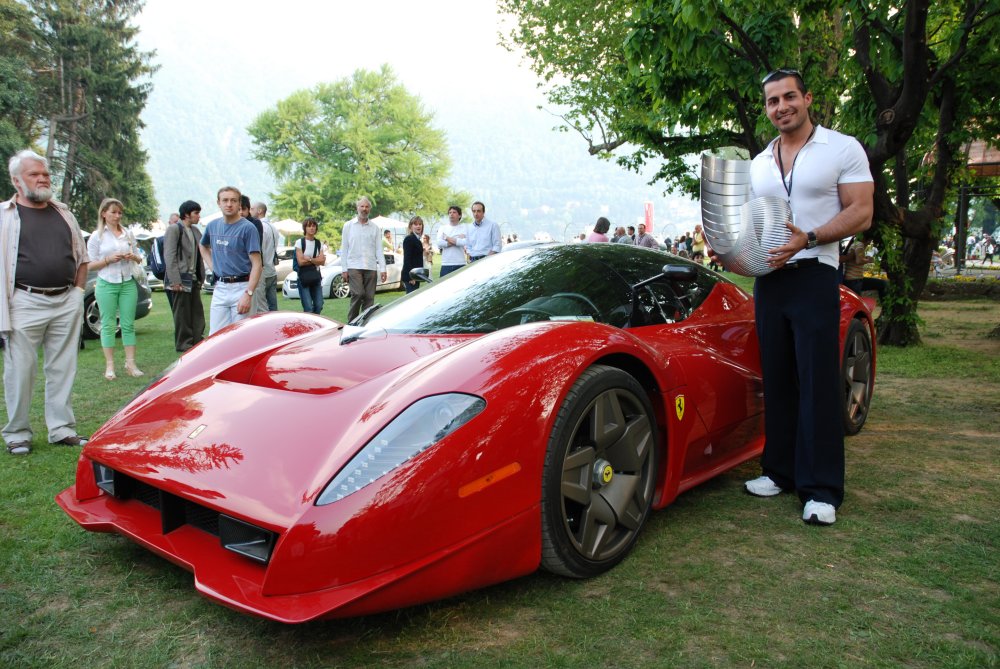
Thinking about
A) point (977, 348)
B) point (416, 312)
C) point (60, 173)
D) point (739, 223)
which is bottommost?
point (977, 348)

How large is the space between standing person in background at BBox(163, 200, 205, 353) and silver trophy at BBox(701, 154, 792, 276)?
6122 millimetres

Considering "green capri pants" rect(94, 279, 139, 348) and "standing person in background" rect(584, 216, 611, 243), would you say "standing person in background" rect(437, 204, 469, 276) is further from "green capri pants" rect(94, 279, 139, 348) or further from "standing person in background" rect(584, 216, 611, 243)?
"green capri pants" rect(94, 279, 139, 348)

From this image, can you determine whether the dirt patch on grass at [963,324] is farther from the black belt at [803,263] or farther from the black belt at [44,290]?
the black belt at [44,290]

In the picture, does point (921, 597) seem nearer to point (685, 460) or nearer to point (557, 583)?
point (685, 460)

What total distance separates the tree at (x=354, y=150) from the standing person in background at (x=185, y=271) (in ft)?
170

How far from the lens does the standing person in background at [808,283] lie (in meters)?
2.91

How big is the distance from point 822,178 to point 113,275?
6490 millimetres

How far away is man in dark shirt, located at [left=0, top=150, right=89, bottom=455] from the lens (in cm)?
412

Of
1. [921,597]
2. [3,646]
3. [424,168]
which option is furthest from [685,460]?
[424,168]

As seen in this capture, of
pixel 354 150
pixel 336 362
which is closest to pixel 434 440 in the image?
pixel 336 362

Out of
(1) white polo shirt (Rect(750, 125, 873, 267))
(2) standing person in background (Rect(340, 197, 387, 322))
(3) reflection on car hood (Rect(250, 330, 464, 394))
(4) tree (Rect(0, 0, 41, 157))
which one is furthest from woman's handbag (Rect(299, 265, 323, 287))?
(4) tree (Rect(0, 0, 41, 157))

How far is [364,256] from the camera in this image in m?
9.43

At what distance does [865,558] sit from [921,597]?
307 mm

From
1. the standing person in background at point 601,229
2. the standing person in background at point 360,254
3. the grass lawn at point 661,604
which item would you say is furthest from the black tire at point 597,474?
the standing person in background at point 601,229
